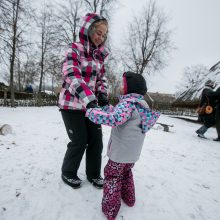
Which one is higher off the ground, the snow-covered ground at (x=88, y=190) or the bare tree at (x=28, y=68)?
the bare tree at (x=28, y=68)

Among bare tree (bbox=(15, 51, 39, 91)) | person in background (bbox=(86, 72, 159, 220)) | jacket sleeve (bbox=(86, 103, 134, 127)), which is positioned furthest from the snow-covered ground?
bare tree (bbox=(15, 51, 39, 91))

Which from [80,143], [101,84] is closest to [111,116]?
[80,143]

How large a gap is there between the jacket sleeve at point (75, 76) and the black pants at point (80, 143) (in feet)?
1.10

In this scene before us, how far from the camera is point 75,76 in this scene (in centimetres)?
168

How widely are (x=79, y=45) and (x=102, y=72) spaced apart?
48 centimetres

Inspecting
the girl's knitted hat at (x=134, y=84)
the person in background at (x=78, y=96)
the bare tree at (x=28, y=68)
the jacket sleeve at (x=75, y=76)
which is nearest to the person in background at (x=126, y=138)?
the girl's knitted hat at (x=134, y=84)

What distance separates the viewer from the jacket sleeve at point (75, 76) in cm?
158

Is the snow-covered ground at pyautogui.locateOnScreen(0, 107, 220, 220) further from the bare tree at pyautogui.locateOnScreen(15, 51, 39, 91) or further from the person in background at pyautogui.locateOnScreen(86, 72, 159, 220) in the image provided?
the bare tree at pyautogui.locateOnScreen(15, 51, 39, 91)

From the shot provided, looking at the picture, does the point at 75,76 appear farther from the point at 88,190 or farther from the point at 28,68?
the point at 28,68

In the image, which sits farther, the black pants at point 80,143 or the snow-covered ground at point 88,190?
the black pants at point 80,143

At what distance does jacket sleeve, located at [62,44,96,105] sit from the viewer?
1584 mm

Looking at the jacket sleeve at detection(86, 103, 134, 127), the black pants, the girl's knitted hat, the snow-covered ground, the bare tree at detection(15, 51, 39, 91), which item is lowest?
the snow-covered ground

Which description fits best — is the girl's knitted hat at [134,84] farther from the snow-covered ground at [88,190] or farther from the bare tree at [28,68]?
the bare tree at [28,68]

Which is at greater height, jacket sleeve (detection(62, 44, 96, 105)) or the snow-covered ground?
jacket sleeve (detection(62, 44, 96, 105))
